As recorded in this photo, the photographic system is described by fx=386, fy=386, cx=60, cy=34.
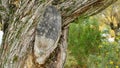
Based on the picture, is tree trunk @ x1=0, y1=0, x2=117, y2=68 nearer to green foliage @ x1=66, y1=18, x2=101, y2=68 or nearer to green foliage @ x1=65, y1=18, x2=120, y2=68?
green foliage @ x1=65, y1=18, x2=120, y2=68

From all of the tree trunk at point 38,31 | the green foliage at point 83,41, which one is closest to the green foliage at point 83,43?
the green foliage at point 83,41

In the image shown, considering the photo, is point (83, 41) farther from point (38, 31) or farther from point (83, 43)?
point (38, 31)

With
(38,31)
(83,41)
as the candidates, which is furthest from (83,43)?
(38,31)

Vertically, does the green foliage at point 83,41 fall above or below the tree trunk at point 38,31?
below

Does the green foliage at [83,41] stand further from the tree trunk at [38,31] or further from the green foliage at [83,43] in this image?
the tree trunk at [38,31]

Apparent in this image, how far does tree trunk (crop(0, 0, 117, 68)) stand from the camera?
3391 mm

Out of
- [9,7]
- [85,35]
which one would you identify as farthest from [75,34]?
[9,7]

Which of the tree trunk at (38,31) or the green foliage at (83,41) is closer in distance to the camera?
the tree trunk at (38,31)

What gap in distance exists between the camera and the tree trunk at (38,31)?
11.1 feet

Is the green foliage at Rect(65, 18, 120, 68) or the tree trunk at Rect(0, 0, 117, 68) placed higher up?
the tree trunk at Rect(0, 0, 117, 68)

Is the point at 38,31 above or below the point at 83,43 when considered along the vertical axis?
above

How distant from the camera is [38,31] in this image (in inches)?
133

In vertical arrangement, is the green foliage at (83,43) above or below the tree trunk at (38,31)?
below

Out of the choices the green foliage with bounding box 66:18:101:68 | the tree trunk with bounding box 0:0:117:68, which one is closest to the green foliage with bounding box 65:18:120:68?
the green foliage with bounding box 66:18:101:68
